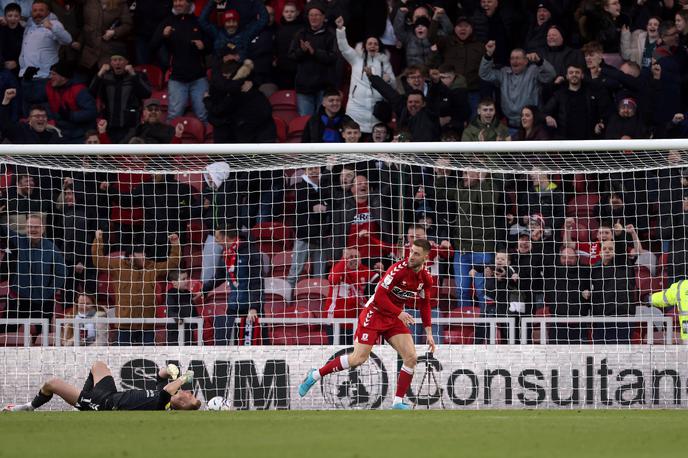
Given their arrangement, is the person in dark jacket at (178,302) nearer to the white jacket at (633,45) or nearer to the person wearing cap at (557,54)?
the person wearing cap at (557,54)

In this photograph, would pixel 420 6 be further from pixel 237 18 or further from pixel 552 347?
pixel 552 347

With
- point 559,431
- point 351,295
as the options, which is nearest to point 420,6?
point 351,295

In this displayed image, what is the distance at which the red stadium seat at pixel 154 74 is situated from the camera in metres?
16.7

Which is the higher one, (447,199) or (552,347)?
(447,199)

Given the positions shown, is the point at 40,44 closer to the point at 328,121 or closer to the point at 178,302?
the point at 328,121

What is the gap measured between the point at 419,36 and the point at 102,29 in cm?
447

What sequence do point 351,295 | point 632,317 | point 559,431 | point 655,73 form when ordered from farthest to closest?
point 655,73 < point 351,295 < point 632,317 < point 559,431

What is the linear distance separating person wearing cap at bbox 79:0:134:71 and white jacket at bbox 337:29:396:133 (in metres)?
3.18

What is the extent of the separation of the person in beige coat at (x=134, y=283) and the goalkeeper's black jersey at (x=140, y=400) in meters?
1.96

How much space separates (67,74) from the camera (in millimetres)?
15930

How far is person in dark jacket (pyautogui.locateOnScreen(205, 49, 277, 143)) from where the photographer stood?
1516cm

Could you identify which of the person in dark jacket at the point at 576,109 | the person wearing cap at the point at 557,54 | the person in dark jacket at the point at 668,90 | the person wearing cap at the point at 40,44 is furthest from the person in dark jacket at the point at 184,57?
the person in dark jacket at the point at 668,90

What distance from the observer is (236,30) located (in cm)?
1602

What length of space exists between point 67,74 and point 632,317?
27.1 ft
